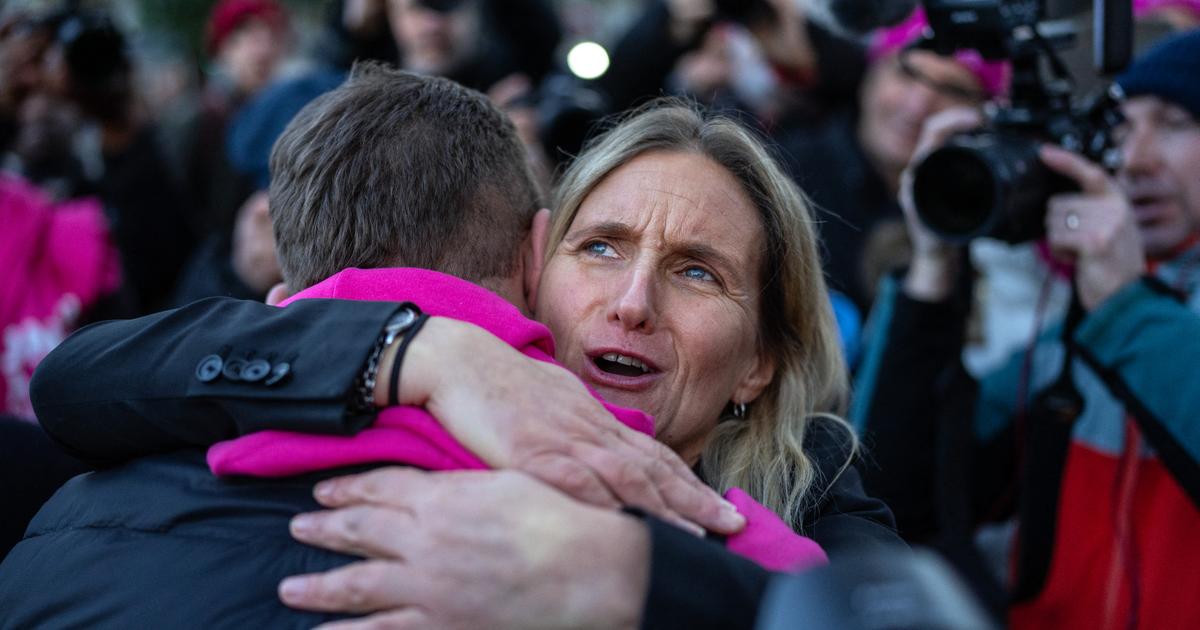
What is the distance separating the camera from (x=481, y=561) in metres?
1.42

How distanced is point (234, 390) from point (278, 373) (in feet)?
0.21

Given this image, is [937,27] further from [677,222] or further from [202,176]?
[202,176]

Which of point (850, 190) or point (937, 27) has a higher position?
point (937, 27)

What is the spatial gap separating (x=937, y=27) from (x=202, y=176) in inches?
165

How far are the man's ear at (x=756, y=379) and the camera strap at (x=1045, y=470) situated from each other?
0.73 metres

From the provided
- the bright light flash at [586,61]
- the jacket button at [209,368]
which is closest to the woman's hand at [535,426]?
the jacket button at [209,368]

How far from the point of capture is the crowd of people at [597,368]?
1465 mm

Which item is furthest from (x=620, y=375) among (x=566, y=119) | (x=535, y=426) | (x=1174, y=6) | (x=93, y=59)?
(x=93, y=59)

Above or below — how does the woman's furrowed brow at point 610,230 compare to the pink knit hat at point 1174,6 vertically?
below

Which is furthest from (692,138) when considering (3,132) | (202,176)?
(202,176)

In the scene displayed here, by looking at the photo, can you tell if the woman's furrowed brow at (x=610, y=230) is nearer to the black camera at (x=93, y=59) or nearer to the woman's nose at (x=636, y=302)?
the woman's nose at (x=636, y=302)

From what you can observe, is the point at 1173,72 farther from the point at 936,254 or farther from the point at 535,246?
the point at 535,246

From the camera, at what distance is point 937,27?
2762mm

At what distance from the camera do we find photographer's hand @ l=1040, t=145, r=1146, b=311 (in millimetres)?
2633
